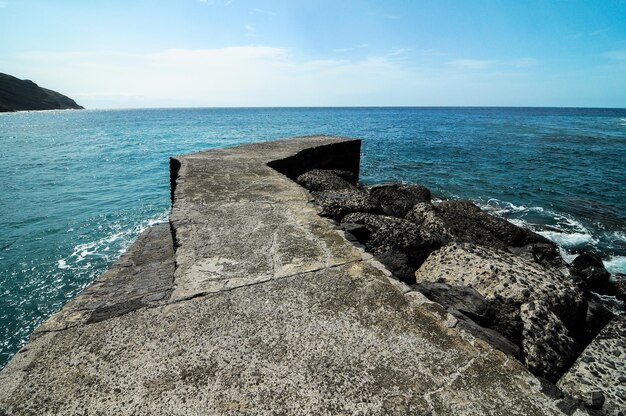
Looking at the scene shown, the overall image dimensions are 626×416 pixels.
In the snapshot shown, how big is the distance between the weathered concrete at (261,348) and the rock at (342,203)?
3.28ft

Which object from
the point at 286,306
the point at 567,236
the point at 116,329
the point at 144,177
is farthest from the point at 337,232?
the point at 144,177

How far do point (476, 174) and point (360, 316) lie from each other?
14.5 meters

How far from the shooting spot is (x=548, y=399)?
154cm

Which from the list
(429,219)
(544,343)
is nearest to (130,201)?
(429,219)

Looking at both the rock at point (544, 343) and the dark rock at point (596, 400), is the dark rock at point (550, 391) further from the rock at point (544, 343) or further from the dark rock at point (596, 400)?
the rock at point (544, 343)

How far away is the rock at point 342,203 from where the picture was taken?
13.1 ft

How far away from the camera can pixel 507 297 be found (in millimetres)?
2707

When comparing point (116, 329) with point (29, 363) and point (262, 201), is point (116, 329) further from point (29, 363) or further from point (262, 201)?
point (262, 201)

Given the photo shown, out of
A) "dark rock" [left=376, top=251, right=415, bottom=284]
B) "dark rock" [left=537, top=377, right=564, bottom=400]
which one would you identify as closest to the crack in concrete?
"dark rock" [left=376, top=251, right=415, bottom=284]

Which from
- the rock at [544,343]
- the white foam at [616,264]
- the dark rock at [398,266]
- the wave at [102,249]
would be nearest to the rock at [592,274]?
the white foam at [616,264]

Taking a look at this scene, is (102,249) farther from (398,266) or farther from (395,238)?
(398,266)

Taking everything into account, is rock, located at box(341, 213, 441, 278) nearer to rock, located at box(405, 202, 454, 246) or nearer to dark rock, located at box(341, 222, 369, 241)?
dark rock, located at box(341, 222, 369, 241)

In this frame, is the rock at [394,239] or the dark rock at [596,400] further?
the rock at [394,239]

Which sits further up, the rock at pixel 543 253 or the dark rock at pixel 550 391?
the dark rock at pixel 550 391
